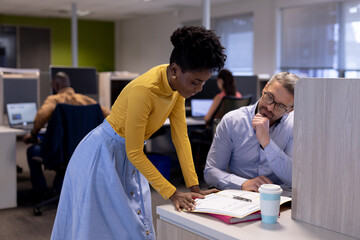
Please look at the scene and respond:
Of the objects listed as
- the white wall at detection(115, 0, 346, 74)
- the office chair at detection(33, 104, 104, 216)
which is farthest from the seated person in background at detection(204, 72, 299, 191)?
the white wall at detection(115, 0, 346, 74)

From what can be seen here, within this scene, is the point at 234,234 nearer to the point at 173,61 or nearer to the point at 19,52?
the point at 173,61

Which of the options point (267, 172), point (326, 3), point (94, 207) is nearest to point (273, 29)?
point (326, 3)

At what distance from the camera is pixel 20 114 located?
13.9 ft

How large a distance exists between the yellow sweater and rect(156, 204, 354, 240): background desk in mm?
100

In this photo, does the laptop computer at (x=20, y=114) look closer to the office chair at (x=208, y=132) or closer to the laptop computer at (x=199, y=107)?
the office chair at (x=208, y=132)

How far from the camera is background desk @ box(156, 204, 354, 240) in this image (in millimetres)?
1086

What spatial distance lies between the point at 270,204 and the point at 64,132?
2318 mm

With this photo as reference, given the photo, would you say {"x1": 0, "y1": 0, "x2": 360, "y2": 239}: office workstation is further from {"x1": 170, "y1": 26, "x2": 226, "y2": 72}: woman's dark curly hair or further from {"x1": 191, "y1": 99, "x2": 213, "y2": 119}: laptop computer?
{"x1": 170, "y1": 26, "x2": 226, "y2": 72}: woman's dark curly hair

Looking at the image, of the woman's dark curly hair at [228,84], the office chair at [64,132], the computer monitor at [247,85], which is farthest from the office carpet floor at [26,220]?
the computer monitor at [247,85]

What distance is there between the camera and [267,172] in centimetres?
183

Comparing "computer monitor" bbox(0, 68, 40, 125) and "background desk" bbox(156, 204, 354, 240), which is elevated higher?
"computer monitor" bbox(0, 68, 40, 125)

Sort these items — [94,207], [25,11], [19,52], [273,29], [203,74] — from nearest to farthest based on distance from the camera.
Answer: [203,74] → [94,207] → [273,29] → [25,11] → [19,52]

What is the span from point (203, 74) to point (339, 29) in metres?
6.42

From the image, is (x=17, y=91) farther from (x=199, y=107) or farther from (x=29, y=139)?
(x=199, y=107)
